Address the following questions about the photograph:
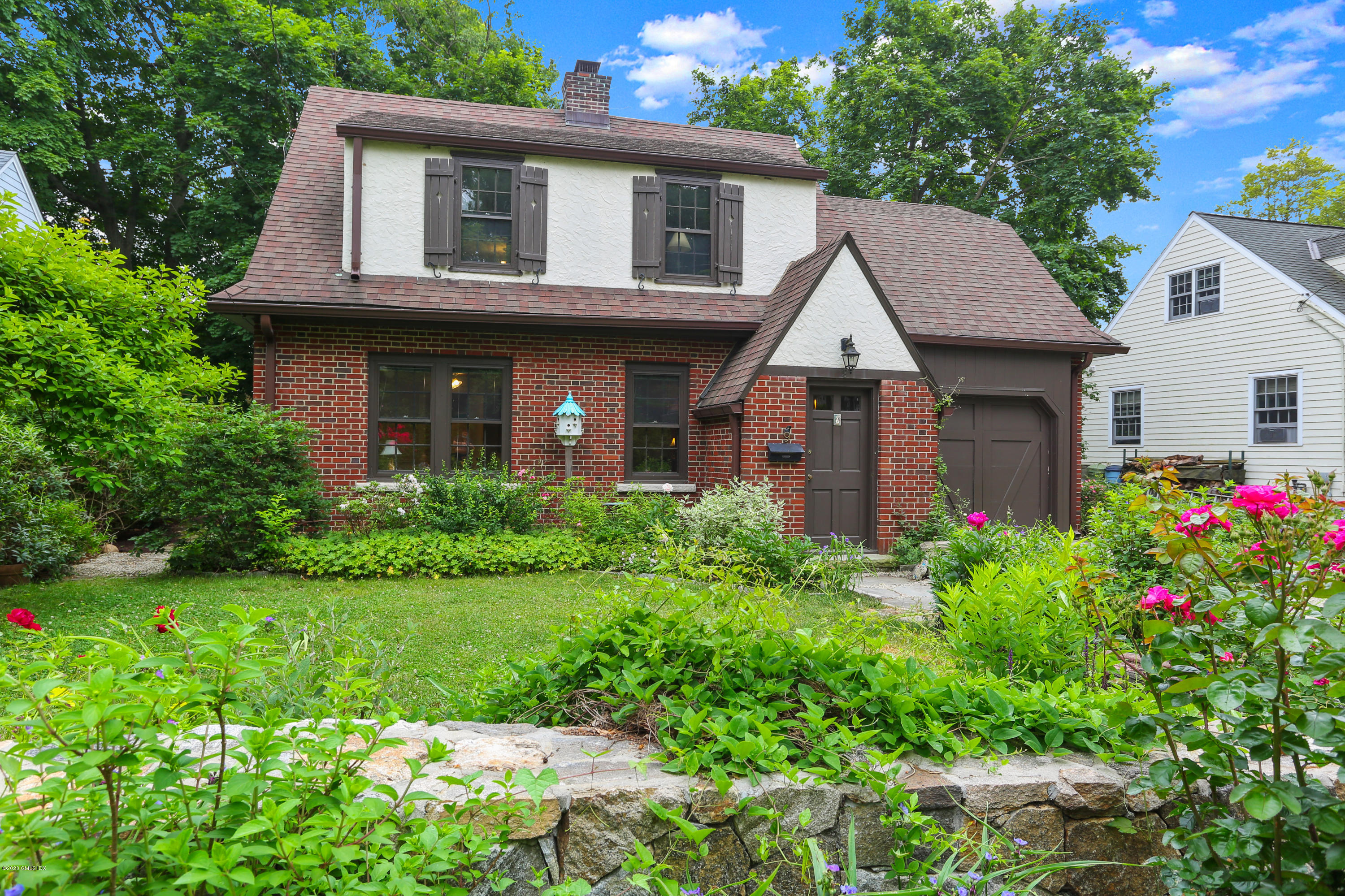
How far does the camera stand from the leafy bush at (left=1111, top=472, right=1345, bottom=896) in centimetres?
156

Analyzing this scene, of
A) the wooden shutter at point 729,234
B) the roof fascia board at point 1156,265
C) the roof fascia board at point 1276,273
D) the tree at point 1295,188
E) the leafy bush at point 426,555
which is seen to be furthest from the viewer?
the tree at point 1295,188

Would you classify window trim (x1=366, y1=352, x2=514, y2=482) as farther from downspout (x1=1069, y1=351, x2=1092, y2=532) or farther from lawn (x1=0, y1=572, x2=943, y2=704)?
downspout (x1=1069, y1=351, x2=1092, y2=532)

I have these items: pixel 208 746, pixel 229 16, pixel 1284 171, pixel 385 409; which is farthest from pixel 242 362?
pixel 1284 171

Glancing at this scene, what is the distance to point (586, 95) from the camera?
1188 cm

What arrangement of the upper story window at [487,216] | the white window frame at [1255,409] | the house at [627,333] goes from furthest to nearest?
the white window frame at [1255,409], the upper story window at [487,216], the house at [627,333]

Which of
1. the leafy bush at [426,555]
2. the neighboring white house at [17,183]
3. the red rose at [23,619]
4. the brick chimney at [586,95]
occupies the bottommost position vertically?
the leafy bush at [426,555]

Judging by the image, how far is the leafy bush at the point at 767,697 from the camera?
212 cm

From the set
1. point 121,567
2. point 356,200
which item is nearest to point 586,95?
point 356,200

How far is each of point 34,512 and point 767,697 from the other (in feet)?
27.9

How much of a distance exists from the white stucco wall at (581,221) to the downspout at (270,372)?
1.34 m

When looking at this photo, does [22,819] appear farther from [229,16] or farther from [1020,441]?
[229,16]

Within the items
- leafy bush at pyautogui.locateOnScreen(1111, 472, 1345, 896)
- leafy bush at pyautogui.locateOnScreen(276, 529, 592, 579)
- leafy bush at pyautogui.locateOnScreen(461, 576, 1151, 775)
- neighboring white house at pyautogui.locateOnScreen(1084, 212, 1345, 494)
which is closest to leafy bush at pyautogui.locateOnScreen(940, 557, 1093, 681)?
leafy bush at pyautogui.locateOnScreen(461, 576, 1151, 775)

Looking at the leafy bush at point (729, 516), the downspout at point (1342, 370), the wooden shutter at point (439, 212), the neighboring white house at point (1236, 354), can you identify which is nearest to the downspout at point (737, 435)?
the leafy bush at point (729, 516)

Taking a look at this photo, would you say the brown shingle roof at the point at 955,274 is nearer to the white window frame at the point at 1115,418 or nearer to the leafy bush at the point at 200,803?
the white window frame at the point at 1115,418
